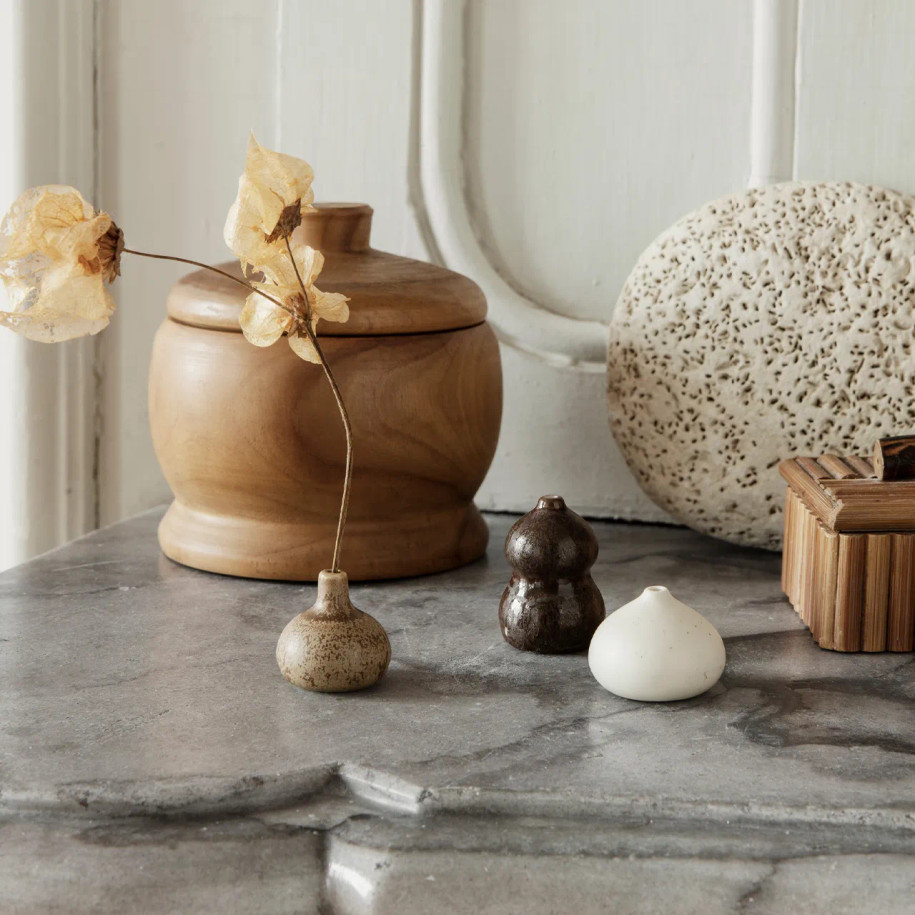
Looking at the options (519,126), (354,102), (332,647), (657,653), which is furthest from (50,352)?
(657,653)

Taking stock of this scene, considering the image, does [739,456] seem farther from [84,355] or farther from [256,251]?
[84,355]

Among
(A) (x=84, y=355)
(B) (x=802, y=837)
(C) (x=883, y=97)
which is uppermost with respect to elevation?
(C) (x=883, y=97)

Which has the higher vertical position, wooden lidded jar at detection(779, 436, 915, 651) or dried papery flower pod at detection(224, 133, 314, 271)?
dried papery flower pod at detection(224, 133, 314, 271)

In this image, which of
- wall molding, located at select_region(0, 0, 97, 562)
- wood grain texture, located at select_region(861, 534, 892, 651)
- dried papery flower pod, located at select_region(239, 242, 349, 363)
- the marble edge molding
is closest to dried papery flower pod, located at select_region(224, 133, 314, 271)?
dried papery flower pod, located at select_region(239, 242, 349, 363)

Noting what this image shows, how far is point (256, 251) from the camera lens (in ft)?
2.01

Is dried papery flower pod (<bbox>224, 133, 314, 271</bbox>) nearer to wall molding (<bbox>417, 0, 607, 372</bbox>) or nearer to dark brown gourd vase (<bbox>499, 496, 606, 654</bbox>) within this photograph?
dark brown gourd vase (<bbox>499, 496, 606, 654</bbox>)

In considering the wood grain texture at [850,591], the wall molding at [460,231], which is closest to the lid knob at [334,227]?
the wall molding at [460,231]

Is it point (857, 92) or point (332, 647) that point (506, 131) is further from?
point (332, 647)

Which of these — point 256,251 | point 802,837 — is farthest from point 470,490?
point 802,837

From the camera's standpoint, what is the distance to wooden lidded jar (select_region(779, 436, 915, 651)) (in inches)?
26.8

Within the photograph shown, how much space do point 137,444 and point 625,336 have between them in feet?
1.57

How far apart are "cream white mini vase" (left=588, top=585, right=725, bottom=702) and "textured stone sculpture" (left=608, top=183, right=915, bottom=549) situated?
0.87 feet

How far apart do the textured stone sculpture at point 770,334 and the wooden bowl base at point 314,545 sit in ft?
0.61

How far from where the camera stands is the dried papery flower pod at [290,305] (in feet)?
2.06
